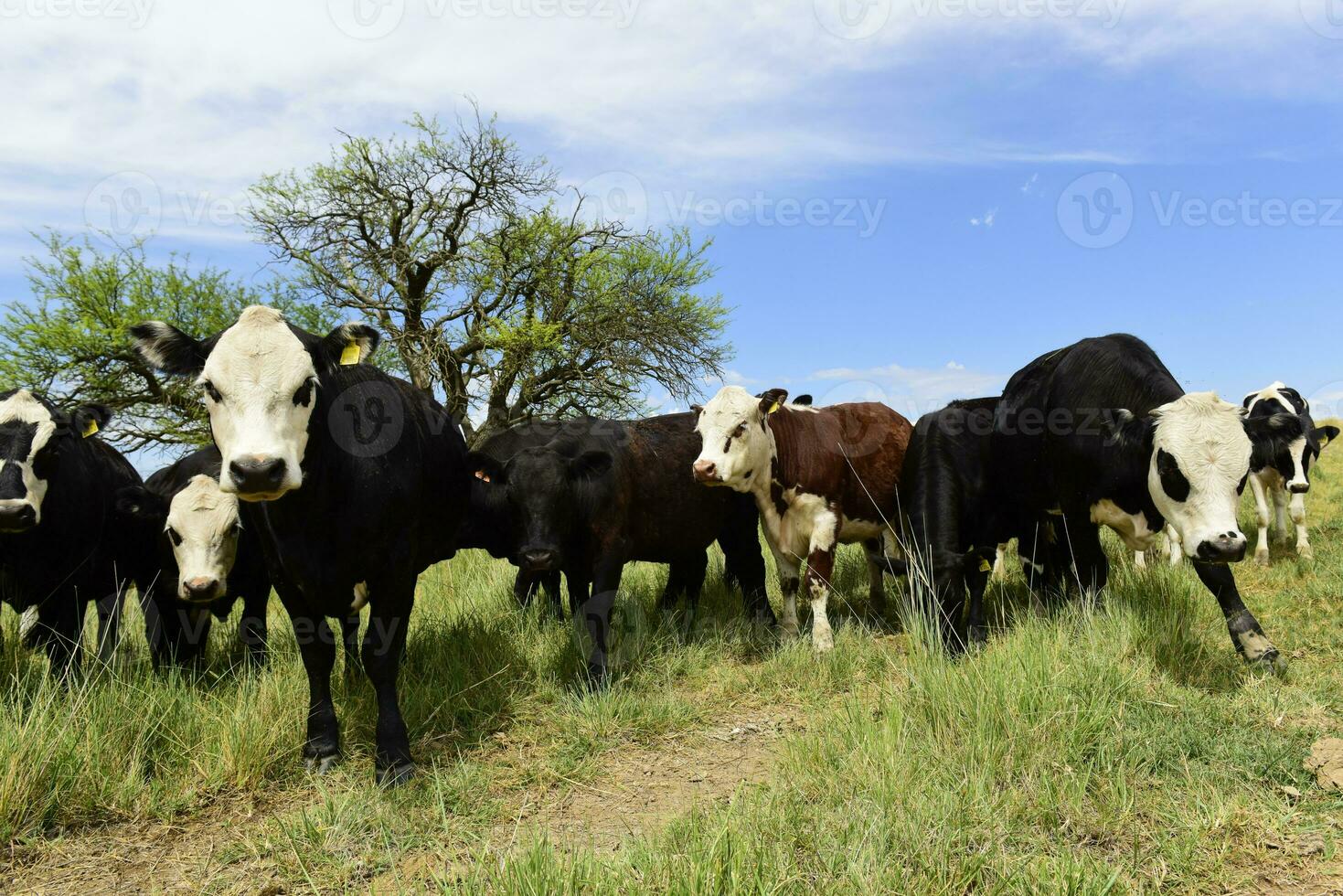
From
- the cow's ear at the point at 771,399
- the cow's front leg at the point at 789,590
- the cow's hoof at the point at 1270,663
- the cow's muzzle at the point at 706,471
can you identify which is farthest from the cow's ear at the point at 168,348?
the cow's hoof at the point at 1270,663

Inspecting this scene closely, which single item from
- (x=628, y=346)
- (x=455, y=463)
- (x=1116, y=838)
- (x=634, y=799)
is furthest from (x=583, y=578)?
(x=628, y=346)

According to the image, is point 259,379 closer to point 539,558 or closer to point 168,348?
point 168,348

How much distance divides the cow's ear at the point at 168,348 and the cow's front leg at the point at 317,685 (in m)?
1.28

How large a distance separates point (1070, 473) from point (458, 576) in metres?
6.48

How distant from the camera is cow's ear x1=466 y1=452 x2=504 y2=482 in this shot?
6.13 m

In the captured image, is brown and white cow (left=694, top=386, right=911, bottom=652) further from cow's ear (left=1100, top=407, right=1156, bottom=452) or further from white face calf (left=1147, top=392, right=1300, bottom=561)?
white face calf (left=1147, top=392, right=1300, bottom=561)

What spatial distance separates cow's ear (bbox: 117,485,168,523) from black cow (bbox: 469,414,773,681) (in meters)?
2.06

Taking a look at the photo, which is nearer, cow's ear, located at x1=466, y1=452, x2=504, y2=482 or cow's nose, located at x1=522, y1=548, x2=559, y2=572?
cow's nose, located at x1=522, y1=548, x2=559, y2=572

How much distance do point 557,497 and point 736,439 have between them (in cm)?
152

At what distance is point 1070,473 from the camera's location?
19.5 feet

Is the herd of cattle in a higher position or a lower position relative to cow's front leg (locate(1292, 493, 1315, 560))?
higher

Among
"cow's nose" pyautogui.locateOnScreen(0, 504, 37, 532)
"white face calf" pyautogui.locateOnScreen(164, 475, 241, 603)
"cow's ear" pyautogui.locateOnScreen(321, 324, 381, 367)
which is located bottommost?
"white face calf" pyautogui.locateOnScreen(164, 475, 241, 603)

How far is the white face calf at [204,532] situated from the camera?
520 cm

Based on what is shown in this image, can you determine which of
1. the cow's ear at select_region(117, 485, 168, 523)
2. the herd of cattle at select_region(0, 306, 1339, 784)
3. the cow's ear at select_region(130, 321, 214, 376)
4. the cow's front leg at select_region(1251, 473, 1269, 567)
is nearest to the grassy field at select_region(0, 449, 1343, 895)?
the herd of cattle at select_region(0, 306, 1339, 784)
